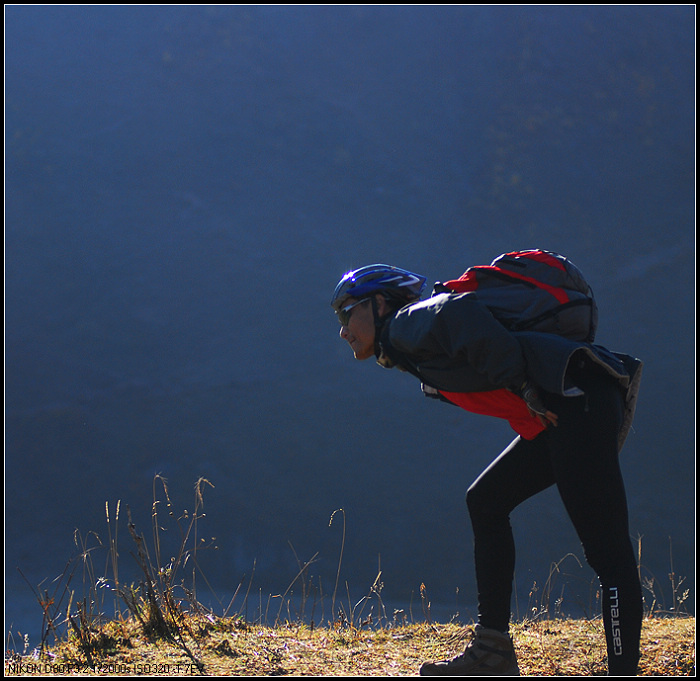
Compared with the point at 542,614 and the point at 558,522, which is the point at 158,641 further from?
the point at 558,522

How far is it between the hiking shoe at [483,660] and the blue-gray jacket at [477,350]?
85 centimetres

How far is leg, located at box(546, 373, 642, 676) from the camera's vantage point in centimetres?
205

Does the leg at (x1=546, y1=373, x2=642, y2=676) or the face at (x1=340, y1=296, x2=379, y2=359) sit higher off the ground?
the face at (x1=340, y1=296, x2=379, y2=359)

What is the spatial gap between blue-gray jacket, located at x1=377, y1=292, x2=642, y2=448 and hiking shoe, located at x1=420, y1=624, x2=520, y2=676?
33.6 inches

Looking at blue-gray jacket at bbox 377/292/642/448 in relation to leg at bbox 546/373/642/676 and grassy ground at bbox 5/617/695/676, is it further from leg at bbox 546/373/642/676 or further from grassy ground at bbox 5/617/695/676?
grassy ground at bbox 5/617/695/676

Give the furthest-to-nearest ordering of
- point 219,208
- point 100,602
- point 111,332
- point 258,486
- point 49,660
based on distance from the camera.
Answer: point 219,208 < point 111,332 < point 258,486 < point 100,602 < point 49,660

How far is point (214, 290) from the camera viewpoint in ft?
92.0

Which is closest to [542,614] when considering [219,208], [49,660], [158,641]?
[158,641]

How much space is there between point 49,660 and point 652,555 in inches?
891

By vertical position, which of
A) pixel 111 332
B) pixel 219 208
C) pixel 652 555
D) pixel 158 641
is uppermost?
pixel 219 208

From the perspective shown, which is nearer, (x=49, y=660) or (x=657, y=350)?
(x=49, y=660)

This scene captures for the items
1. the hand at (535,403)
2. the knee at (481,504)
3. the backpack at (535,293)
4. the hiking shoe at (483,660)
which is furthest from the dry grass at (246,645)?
the backpack at (535,293)

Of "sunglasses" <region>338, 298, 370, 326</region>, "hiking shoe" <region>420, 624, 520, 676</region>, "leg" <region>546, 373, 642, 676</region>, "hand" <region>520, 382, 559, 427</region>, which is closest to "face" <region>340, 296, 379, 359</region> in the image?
"sunglasses" <region>338, 298, 370, 326</region>

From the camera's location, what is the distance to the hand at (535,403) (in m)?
2.10
